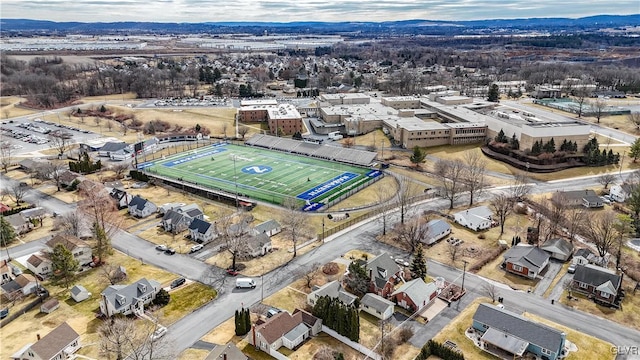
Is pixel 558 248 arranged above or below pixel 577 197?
below

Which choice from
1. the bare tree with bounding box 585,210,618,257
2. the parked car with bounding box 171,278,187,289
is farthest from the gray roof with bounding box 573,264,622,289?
the parked car with bounding box 171,278,187,289

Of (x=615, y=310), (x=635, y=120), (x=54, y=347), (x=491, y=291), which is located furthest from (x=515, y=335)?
(x=635, y=120)

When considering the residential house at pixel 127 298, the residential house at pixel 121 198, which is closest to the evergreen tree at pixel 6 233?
the residential house at pixel 121 198

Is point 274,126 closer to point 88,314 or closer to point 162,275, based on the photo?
point 162,275

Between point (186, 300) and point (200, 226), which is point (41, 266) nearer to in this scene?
point (200, 226)

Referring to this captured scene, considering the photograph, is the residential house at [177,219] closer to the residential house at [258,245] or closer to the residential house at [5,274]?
the residential house at [258,245]

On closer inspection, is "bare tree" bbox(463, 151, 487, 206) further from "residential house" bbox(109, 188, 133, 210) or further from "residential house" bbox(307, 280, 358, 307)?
"residential house" bbox(109, 188, 133, 210)

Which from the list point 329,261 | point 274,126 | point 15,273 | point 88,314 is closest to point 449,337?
point 329,261
